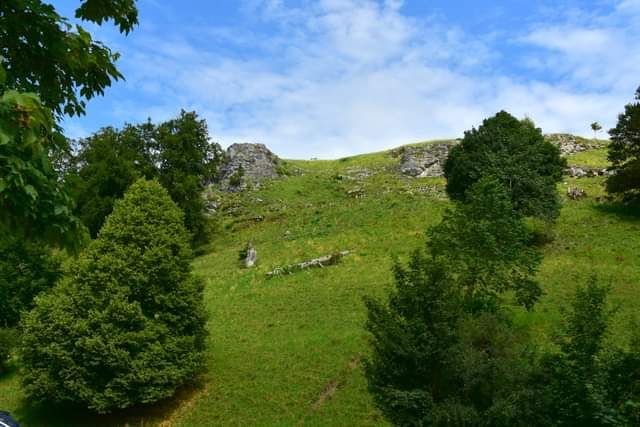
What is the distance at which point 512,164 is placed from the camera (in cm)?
3328

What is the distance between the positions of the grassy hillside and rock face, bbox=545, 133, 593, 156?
85.0 feet

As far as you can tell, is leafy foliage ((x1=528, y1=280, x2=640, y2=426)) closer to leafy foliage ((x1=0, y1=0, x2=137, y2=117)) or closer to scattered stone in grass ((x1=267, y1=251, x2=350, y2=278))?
leafy foliage ((x1=0, y1=0, x2=137, y2=117))

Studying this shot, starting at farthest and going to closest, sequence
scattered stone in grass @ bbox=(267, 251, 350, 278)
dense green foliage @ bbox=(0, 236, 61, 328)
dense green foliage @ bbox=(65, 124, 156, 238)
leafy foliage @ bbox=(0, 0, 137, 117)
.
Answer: dense green foliage @ bbox=(65, 124, 156, 238) < scattered stone in grass @ bbox=(267, 251, 350, 278) < dense green foliage @ bbox=(0, 236, 61, 328) < leafy foliage @ bbox=(0, 0, 137, 117)

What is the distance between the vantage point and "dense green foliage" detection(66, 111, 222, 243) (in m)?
43.9

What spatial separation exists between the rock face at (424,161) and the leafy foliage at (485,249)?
44.1 meters

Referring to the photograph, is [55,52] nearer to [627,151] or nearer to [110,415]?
[110,415]

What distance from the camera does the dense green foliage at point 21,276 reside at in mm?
26734

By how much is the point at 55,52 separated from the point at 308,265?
27641mm

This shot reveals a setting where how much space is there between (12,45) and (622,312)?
2369 cm

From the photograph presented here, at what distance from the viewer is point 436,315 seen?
12836mm

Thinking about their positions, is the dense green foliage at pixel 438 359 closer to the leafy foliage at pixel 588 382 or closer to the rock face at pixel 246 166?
the leafy foliage at pixel 588 382

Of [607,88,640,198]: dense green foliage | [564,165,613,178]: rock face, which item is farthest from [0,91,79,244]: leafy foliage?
[564,165,613,178]: rock face

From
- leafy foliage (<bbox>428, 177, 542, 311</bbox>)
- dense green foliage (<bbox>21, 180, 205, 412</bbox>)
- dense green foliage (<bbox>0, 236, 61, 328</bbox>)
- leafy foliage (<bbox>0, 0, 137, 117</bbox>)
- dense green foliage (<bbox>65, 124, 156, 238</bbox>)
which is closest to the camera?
leafy foliage (<bbox>0, 0, 137, 117</bbox>)

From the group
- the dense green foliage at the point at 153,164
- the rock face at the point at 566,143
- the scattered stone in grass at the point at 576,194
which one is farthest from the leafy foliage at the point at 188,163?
the rock face at the point at 566,143
